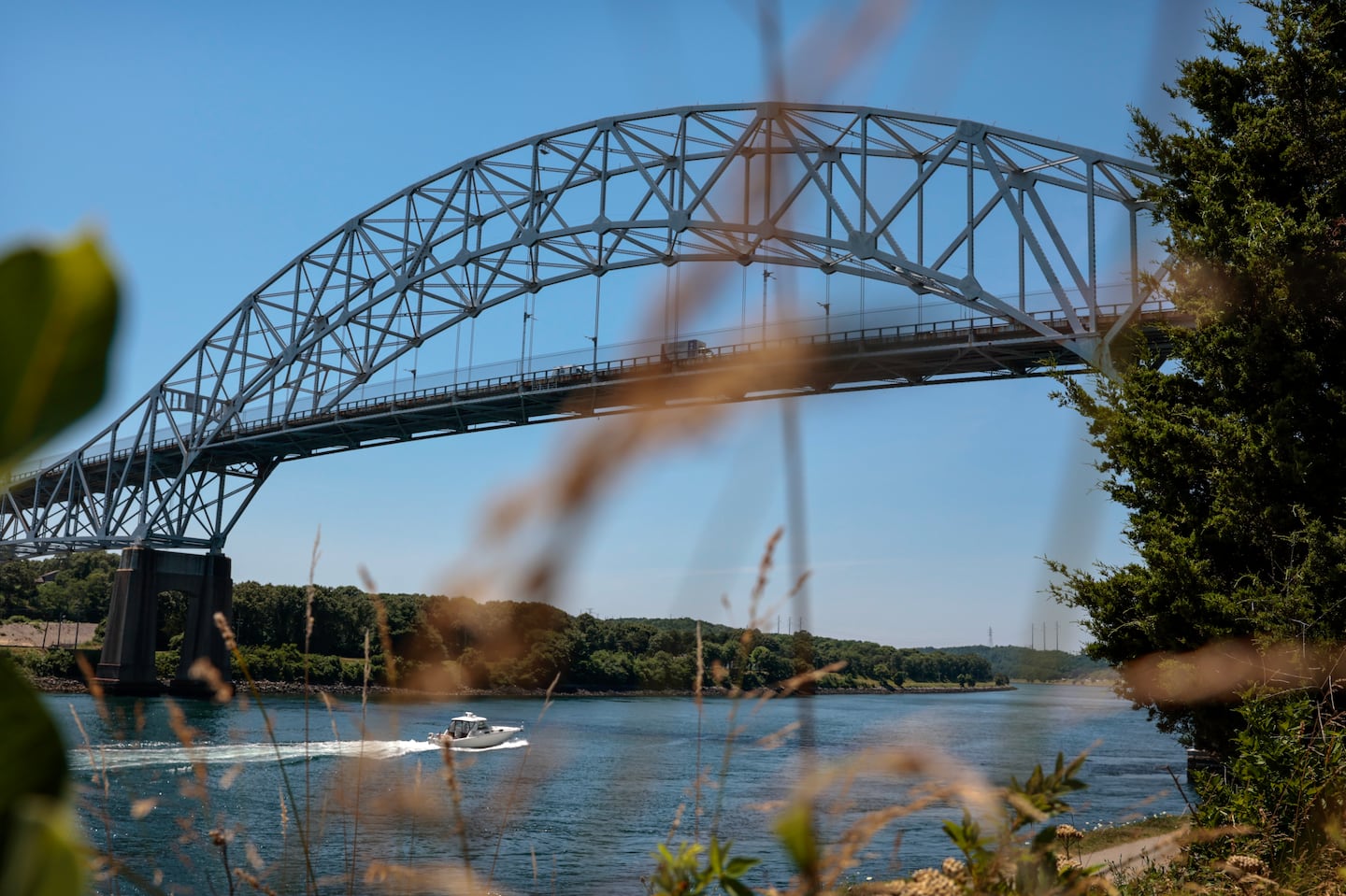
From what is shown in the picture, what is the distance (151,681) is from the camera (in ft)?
135

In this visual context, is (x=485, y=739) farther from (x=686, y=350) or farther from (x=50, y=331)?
(x=50, y=331)

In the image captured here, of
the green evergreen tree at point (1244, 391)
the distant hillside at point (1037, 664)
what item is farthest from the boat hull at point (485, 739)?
the distant hillside at point (1037, 664)

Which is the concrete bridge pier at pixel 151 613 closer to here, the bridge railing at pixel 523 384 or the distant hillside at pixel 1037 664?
the bridge railing at pixel 523 384

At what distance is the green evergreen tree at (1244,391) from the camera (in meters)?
7.90

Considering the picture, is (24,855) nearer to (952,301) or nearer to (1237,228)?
(1237,228)

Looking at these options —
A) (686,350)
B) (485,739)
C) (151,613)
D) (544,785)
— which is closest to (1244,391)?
(544,785)

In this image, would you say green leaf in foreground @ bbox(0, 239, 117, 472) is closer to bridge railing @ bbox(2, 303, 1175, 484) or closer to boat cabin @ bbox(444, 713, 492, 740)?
bridge railing @ bbox(2, 303, 1175, 484)

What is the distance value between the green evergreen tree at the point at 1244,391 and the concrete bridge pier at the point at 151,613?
1404 inches

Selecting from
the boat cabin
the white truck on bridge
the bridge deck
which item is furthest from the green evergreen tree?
the boat cabin

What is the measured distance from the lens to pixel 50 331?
0.69 feet

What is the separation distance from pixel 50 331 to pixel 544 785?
2.73 meters

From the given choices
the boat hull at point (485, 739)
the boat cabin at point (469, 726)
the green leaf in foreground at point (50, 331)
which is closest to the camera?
the green leaf in foreground at point (50, 331)

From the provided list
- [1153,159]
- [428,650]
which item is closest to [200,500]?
[1153,159]

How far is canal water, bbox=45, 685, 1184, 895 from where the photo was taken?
2.50 feet
